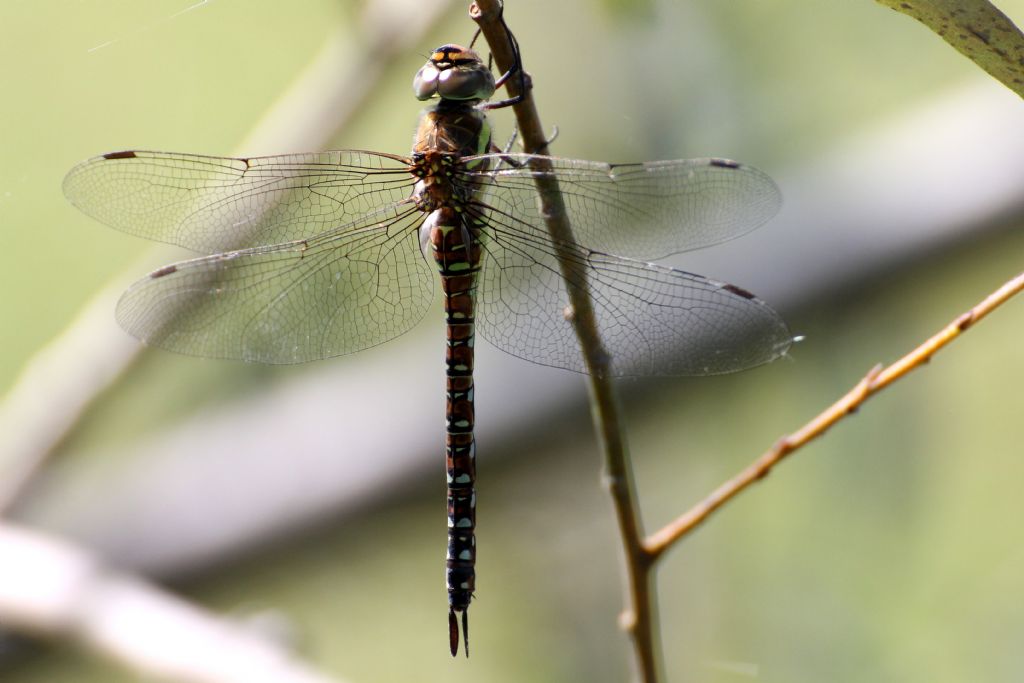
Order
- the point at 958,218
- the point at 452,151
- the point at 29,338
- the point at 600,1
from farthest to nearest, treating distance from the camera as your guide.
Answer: the point at 29,338 < the point at 958,218 < the point at 600,1 < the point at 452,151

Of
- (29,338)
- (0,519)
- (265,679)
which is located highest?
(29,338)

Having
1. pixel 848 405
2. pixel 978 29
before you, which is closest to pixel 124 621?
pixel 848 405

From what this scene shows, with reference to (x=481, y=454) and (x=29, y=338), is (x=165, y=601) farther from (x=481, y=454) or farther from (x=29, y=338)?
(x=29, y=338)

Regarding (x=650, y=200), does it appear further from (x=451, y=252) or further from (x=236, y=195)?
(x=236, y=195)

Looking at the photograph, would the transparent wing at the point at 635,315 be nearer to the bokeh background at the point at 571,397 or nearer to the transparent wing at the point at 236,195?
the transparent wing at the point at 236,195

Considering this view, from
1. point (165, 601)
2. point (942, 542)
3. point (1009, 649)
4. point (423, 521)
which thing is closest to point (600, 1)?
point (423, 521)

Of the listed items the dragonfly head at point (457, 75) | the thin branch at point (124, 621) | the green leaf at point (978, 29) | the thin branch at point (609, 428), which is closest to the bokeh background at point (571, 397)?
the thin branch at point (124, 621)
